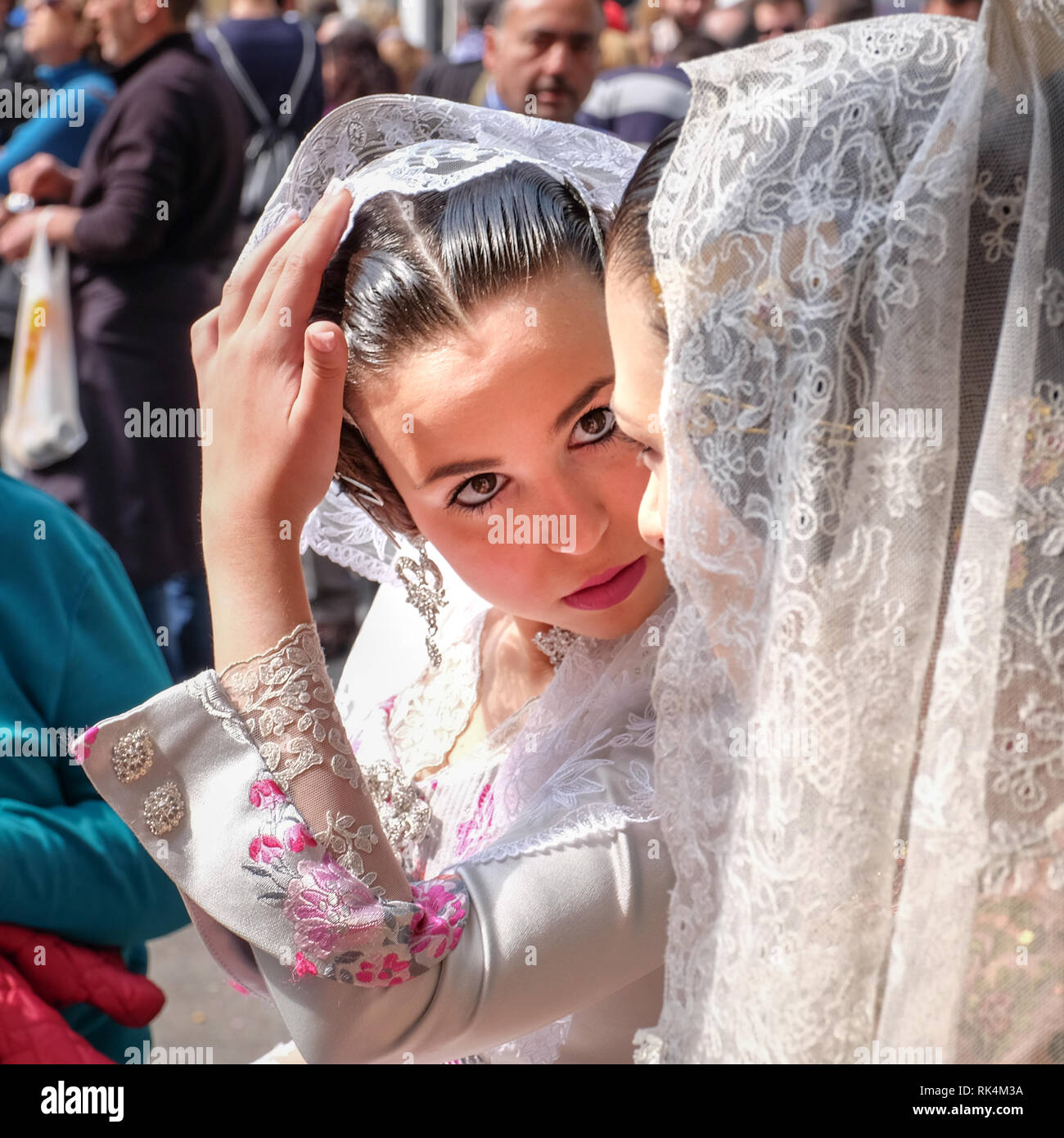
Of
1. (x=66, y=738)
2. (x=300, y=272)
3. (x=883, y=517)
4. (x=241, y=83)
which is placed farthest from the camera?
(x=241, y=83)

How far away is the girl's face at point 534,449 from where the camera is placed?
1250 mm

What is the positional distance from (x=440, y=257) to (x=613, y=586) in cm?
37

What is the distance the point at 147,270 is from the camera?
141 inches

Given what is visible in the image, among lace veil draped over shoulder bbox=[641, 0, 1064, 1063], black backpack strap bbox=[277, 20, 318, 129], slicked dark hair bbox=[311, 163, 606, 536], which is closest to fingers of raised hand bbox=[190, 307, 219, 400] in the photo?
slicked dark hair bbox=[311, 163, 606, 536]

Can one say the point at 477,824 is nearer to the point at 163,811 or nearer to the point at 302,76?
the point at 163,811

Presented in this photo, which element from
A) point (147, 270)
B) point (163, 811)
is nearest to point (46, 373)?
point (147, 270)

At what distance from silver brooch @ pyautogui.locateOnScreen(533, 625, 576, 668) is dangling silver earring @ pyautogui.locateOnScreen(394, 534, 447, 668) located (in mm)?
176

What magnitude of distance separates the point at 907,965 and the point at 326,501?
41.6 inches

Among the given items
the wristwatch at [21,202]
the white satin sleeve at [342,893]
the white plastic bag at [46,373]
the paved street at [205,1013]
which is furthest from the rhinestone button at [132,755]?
the wristwatch at [21,202]

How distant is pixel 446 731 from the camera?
1571mm

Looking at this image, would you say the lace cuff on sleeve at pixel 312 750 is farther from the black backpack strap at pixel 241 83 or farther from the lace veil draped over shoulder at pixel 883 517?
the black backpack strap at pixel 241 83

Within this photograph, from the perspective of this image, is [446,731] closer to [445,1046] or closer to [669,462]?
[445,1046]

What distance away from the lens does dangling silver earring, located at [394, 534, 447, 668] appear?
159cm

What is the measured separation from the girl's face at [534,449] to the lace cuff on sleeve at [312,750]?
231mm
